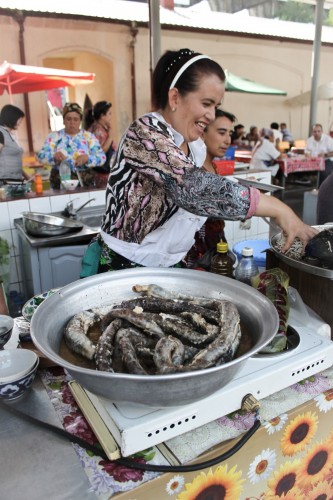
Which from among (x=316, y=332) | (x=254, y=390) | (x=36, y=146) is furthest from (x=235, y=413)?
(x=36, y=146)

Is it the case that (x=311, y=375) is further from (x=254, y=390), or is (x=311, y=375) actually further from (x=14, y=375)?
(x=14, y=375)

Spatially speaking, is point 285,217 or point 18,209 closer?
point 285,217

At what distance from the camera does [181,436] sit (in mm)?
897

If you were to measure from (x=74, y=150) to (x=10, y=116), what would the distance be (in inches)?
51.4

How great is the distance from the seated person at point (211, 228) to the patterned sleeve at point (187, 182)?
27.1 inches

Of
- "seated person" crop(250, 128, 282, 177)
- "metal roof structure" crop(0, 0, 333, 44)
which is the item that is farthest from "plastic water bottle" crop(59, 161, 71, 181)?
"metal roof structure" crop(0, 0, 333, 44)

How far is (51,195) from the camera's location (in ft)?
11.9

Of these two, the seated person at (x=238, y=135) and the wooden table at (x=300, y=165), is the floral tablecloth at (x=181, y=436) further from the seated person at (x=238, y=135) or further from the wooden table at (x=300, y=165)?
the seated person at (x=238, y=135)

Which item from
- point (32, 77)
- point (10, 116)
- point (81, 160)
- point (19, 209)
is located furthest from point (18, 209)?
point (32, 77)

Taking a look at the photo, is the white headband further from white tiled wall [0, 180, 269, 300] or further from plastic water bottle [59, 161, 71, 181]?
plastic water bottle [59, 161, 71, 181]

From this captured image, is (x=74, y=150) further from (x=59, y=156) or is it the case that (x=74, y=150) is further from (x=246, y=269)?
(x=246, y=269)

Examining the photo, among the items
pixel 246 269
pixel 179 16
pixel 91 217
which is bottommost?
pixel 91 217

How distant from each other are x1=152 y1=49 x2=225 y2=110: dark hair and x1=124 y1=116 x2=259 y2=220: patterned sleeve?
0.74ft

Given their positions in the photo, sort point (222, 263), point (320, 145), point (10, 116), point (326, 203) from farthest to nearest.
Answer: point (320, 145) → point (10, 116) → point (326, 203) → point (222, 263)
